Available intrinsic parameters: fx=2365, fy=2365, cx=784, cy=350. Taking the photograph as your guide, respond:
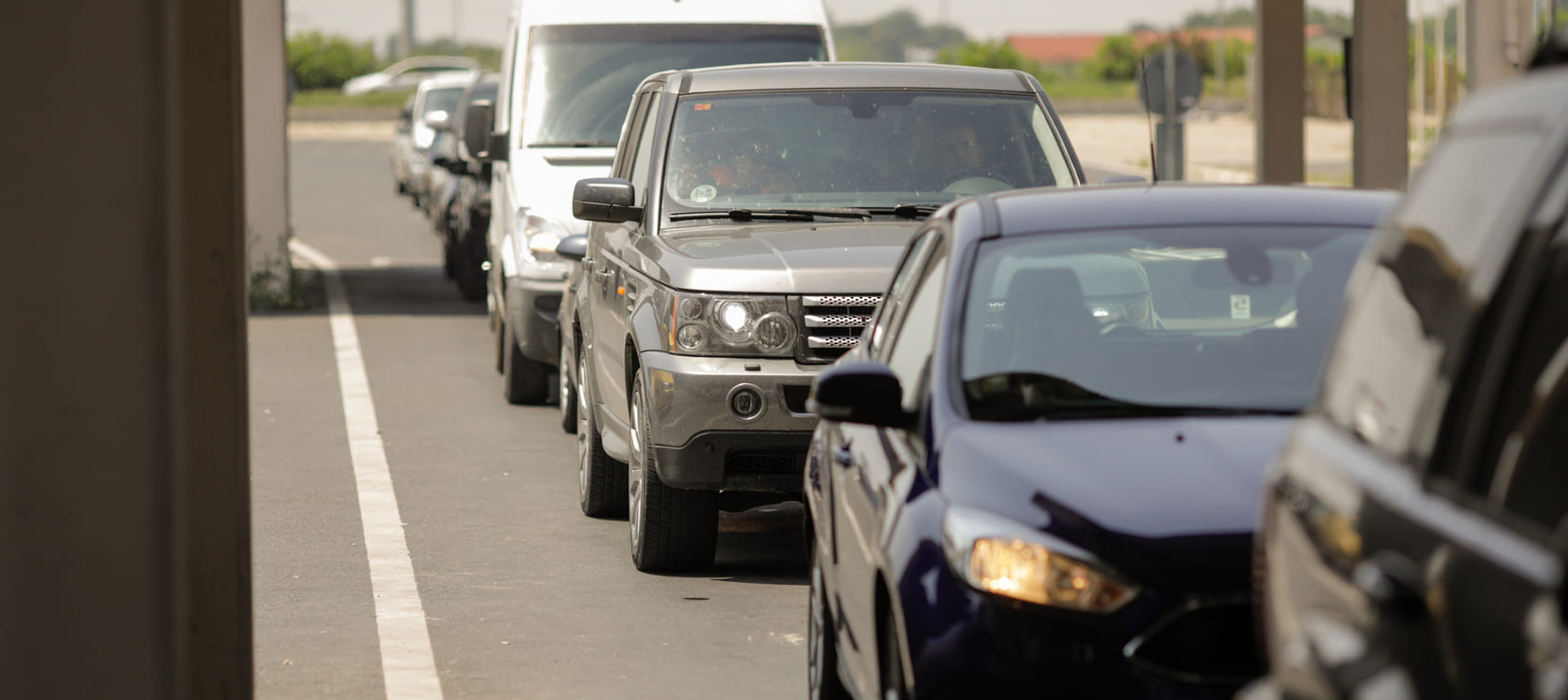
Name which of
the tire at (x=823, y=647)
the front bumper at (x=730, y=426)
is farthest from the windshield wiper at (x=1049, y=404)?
the front bumper at (x=730, y=426)

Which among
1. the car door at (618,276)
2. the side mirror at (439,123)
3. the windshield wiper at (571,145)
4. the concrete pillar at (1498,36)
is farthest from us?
the side mirror at (439,123)

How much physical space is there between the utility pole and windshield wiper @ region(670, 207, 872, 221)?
75.9m

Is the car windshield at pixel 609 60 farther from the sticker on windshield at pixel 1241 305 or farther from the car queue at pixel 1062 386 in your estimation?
the sticker on windshield at pixel 1241 305

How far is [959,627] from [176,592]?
1.88 metres

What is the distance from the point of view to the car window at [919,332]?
5.35m

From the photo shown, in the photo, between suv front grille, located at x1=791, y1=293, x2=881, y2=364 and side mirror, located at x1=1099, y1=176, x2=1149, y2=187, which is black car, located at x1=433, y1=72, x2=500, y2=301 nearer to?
suv front grille, located at x1=791, y1=293, x2=881, y2=364

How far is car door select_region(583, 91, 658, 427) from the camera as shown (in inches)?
356

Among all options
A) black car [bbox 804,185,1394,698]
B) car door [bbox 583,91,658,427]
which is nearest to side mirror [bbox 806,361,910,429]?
black car [bbox 804,185,1394,698]

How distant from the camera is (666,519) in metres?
8.52

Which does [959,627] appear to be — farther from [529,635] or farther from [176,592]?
[529,635]

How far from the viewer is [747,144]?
31.5ft

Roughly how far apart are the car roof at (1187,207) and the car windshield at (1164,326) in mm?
36

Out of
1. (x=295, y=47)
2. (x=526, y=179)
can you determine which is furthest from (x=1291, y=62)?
(x=295, y=47)

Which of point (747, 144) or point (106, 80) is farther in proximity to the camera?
point (747, 144)
